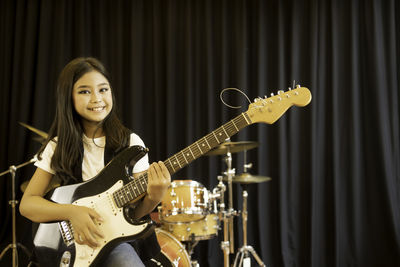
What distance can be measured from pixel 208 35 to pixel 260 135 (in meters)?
1.10

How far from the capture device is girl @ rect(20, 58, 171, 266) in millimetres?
1980

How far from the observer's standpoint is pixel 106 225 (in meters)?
1.89

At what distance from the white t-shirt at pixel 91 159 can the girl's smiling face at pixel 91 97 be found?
118 mm

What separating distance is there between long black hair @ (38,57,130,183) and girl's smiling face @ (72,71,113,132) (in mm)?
25

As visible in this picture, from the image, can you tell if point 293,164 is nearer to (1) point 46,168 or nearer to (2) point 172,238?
(2) point 172,238

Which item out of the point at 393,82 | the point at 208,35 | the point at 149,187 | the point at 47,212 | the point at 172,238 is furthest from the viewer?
the point at 208,35

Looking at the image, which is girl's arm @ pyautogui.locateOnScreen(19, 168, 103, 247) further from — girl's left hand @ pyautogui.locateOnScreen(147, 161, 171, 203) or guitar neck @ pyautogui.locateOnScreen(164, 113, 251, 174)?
guitar neck @ pyautogui.locateOnScreen(164, 113, 251, 174)

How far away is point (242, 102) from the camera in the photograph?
13.9 feet

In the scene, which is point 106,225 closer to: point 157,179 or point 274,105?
point 157,179

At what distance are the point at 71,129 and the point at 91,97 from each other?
0.18 meters

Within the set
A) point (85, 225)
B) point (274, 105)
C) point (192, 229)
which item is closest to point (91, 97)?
point (85, 225)

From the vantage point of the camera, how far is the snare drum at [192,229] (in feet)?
11.3

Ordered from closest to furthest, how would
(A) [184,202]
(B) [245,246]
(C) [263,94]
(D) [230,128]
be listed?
(D) [230,128]
(A) [184,202]
(B) [245,246]
(C) [263,94]

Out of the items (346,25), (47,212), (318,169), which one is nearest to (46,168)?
(47,212)
